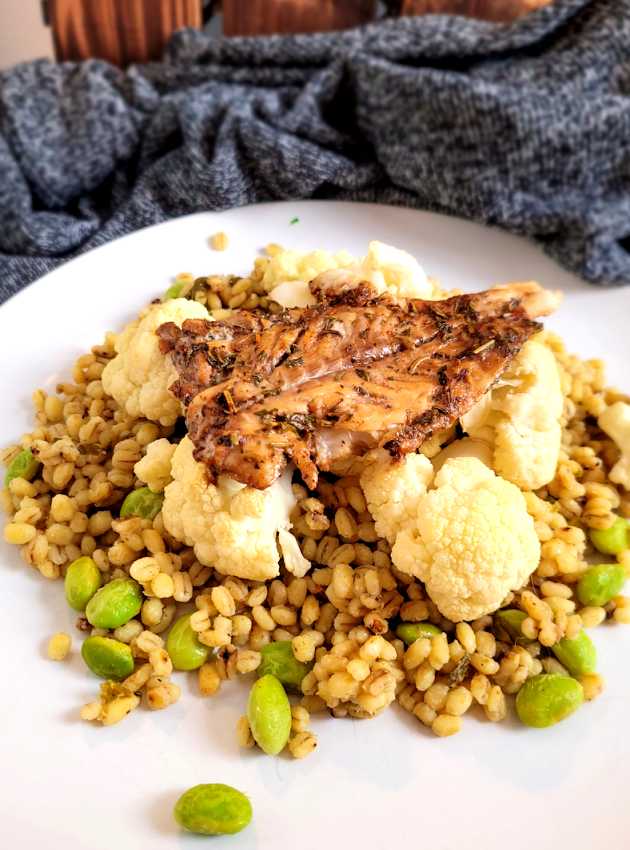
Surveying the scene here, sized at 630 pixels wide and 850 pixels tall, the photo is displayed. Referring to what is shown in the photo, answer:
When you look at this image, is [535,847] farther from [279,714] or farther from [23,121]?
[23,121]

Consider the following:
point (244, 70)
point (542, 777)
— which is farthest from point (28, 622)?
point (244, 70)

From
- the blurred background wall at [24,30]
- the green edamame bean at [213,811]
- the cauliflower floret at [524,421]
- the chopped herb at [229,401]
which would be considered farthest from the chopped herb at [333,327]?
the blurred background wall at [24,30]

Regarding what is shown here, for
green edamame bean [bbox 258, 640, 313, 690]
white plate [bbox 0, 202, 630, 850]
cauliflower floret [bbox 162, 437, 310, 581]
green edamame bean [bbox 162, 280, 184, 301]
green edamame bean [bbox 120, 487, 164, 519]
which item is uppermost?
green edamame bean [bbox 162, 280, 184, 301]

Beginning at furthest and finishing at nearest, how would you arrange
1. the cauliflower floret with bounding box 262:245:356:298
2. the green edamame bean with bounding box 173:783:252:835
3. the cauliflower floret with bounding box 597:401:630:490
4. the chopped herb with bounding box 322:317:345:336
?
the cauliflower floret with bounding box 262:245:356:298 < the cauliflower floret with bounding box 597:401:630:490 < the chopped herb with bounding box 322:317:345:336 < the green edamame bean with bounding box 173:783:252:835

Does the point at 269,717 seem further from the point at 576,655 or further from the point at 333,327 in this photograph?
the point at 333,327

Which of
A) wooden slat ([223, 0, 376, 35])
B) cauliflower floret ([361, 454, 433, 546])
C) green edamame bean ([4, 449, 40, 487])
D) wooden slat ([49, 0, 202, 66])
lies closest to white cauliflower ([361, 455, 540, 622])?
cauliflower floret ([361, 454, 433, 546])

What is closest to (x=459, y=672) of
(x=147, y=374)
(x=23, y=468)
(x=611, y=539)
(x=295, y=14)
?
(x=611, y=539)

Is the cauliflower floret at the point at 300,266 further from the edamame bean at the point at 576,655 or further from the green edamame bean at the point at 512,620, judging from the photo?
the edamame bean at the point at 576,655

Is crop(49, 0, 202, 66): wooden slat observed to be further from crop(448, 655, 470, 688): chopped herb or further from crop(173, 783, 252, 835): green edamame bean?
crop(173, 783, 252, 835): green edamame bean
